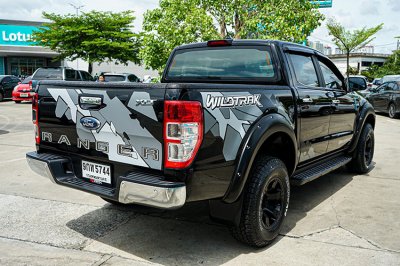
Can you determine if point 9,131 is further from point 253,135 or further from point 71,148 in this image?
point 253,135

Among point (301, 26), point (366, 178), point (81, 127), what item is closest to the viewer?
point (81, 127)

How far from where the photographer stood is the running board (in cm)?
399

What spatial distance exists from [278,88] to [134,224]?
6.34 ft

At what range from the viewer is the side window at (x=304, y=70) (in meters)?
4.25

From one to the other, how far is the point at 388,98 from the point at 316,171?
496 inches

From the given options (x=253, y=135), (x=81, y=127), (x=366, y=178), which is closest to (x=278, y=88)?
(x=253, y=135)

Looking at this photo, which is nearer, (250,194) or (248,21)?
(250,194)

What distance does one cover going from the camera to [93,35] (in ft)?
91.0

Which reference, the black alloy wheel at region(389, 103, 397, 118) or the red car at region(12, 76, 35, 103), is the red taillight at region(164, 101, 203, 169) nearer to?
the black alloy wheel at region(389, 103, 397, 118)

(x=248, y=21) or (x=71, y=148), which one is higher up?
(x=248, y=21)

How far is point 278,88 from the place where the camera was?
145 inches

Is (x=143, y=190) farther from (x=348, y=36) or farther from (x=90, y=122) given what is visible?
(x=348, y=36)

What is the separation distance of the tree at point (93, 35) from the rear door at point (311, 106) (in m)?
24.2

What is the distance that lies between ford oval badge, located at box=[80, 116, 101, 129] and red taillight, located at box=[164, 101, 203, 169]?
0.71 m
